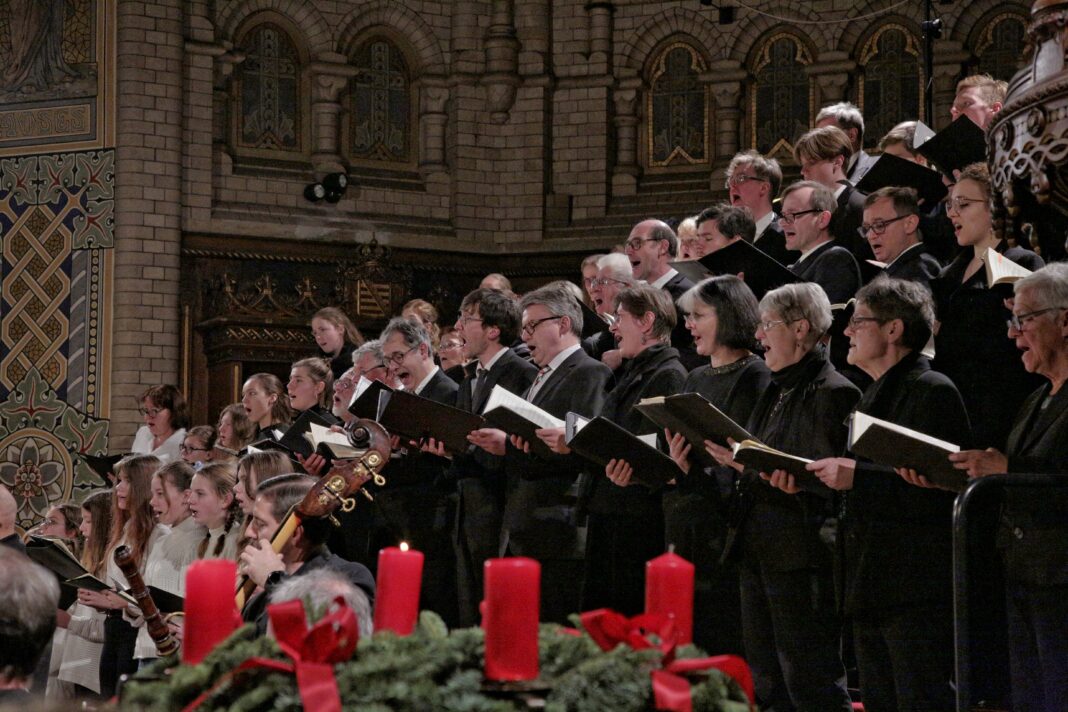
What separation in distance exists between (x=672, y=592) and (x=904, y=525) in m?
2.18

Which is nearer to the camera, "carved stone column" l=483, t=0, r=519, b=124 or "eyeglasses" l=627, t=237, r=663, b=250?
"eyeglasses" l=627, t=237, r=663, b=250

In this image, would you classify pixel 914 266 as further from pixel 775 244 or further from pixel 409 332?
pixel 409 332

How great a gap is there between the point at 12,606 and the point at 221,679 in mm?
523

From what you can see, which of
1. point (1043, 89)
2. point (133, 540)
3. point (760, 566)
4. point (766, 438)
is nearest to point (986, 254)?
point (766, 438)

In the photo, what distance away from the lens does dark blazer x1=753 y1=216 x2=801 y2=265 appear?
619cm

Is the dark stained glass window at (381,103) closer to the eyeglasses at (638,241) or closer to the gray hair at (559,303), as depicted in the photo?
the eyeglasses at (638,241)

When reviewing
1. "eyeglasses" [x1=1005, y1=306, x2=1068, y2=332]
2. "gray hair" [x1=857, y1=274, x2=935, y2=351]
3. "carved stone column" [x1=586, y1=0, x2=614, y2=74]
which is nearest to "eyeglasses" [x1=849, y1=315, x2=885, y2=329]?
"gray hair" [x1=857, y1=274, x2=935, y2=351]

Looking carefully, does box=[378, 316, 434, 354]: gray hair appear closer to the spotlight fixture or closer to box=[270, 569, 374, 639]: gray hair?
box=[270, 569, 374, 639]: gray hair

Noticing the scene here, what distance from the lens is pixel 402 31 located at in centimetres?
1237

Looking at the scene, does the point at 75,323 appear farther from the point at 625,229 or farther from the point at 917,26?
the point at 917,26

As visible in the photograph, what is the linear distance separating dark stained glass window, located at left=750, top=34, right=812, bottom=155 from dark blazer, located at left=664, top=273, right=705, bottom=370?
19.8 feet

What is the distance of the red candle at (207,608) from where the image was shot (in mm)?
1981

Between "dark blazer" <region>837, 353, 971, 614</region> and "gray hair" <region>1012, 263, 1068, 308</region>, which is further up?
"gray hair" <region>1012, 263, 1068, 308</region>

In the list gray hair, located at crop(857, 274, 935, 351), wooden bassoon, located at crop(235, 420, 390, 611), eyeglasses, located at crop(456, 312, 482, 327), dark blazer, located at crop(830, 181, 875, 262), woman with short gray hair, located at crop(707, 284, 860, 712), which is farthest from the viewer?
dark blazer, located at crop(830, 181, 875, 262)
